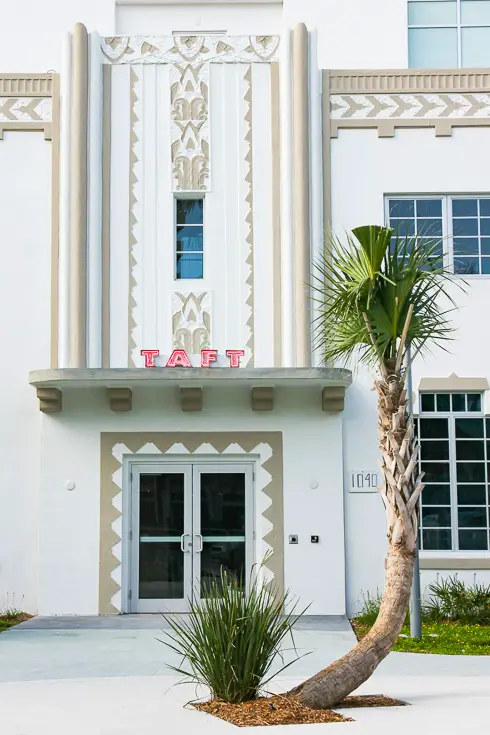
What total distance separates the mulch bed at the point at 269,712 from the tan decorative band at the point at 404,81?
1127 centimetres

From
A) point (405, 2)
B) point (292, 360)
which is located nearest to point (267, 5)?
point (405, 2)

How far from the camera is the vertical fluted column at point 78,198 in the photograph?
1645cm

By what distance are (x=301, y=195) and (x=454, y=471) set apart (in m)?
4.99

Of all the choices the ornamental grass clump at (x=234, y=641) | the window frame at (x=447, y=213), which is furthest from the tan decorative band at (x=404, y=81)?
the ornamental grass clump at (x=234, y=641)

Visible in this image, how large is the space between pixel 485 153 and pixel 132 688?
1097 cm

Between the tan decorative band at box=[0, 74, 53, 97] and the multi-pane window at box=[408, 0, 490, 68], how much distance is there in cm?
691

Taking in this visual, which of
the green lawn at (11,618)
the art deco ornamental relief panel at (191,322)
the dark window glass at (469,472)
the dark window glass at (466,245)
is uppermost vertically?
the dark window glass at (466,245)

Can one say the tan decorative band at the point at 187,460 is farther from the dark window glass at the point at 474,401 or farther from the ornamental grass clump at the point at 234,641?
the ornamental grass clump at the point at 234,641

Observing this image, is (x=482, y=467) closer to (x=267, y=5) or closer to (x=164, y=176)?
(x=164, y=176)

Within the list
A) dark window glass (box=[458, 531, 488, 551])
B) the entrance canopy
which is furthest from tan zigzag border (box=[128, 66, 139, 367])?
dark window glass (box=[458, 531, 488, 551])

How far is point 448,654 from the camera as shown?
12438 mm

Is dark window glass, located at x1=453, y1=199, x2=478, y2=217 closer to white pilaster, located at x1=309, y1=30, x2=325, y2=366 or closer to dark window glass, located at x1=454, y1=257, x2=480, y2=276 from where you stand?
dark window glass, located at x1=454, y1=257, x2=480, y2=276

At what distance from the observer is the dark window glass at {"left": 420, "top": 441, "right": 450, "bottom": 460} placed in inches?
656

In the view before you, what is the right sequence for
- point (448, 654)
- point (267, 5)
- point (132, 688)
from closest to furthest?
1. point (132, 688)
2. point (448, 654)
3. point (267, 5)
